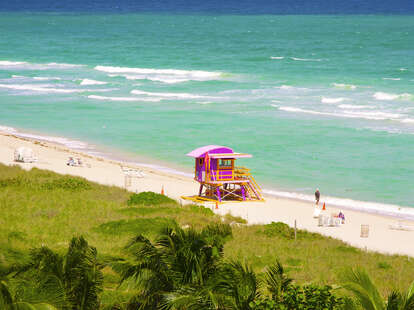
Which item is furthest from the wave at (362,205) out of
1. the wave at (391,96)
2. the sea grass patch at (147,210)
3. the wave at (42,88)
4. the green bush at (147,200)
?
the wave at (42,88)

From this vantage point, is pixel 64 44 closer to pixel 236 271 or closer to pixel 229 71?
pixel 229 71

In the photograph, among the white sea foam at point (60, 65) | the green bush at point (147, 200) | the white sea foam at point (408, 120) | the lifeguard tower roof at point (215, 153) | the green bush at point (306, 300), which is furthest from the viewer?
the white sea foam at point (60, 65)

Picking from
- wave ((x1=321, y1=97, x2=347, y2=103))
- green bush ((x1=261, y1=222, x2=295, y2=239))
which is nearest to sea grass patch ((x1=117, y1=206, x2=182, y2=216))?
green bush ((x1=261, y1=222, x2=295, y2=239))

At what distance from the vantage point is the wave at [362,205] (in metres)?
33.1

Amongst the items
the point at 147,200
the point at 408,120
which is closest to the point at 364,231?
the point at 147,200

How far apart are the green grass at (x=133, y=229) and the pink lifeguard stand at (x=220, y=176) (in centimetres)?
306

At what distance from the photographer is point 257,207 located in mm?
32000

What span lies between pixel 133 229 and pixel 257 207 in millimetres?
10269

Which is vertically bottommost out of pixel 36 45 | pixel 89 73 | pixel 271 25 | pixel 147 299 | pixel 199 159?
pixel 147 299

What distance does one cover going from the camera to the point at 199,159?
33.0 m

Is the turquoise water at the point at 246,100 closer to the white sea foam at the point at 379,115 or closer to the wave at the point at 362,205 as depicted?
the white sea foam at the point at 379,115

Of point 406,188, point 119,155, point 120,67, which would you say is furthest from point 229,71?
point 406,188

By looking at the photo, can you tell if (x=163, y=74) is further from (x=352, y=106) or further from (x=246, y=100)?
(x=352, y=106)

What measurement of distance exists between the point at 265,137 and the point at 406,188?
1507 cm
